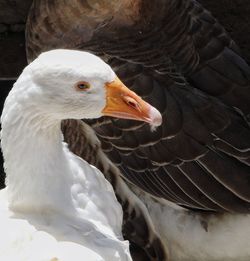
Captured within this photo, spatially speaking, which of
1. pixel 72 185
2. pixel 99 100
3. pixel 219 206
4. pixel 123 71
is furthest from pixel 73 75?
pixel 219 206

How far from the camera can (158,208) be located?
333cm

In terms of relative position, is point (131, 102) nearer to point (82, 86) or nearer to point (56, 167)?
point (82, 86)

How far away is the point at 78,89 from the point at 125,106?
0.15 metres

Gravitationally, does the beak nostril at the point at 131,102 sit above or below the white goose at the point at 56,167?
above

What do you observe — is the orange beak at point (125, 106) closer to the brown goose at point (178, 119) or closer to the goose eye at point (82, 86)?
the goose eye at point (82, 86)

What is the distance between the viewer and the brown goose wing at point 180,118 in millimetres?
3168

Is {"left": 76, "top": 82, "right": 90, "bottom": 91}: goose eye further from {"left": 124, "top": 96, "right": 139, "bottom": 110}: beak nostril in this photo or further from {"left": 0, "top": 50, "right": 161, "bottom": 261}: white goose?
{"left": 124, "top": 96, "right": 139, "bottom": 110}: beak nostril

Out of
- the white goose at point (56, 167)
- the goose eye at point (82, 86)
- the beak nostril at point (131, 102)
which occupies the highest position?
the goose eye at point (82, 86)

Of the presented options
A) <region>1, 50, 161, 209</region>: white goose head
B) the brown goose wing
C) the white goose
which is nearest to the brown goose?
the brown goose wing

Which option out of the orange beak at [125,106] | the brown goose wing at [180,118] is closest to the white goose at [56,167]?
the orange beak at [125,106]

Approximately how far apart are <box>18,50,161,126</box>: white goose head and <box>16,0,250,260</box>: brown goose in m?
0.65

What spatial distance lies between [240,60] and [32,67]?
1.23 m

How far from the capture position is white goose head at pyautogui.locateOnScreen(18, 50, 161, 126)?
8.00 ft

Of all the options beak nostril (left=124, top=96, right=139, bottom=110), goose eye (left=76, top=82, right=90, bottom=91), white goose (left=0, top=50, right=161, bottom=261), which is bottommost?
white goose (left=0, top=50, right=161, bottom=261)
